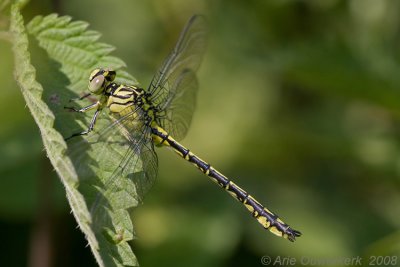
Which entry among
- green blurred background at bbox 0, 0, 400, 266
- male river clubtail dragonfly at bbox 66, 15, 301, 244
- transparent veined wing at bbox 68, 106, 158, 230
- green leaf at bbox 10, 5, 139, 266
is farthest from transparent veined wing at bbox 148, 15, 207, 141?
green leaf at bbox 10, 5, 139, 266

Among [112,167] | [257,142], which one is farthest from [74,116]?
[257,142]

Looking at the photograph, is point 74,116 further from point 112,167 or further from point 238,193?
point 238,193

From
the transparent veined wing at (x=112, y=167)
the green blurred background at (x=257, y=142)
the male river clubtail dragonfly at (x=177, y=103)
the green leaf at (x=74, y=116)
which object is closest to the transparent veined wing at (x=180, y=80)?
the male river clubtail dragonfly at (x=177, y=103)

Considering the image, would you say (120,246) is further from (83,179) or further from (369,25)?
(369,25)

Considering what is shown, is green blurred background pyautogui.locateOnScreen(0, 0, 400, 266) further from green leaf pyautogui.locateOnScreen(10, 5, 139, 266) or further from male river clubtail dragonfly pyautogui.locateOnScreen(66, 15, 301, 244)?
green leaf pyautogui.locateOnScreen(10, 5, 139, 266)

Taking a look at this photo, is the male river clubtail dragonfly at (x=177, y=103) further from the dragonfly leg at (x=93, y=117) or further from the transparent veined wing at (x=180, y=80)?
the dragonfly leg at (x=93, y=117)

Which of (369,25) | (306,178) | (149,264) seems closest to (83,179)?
(149,264)
